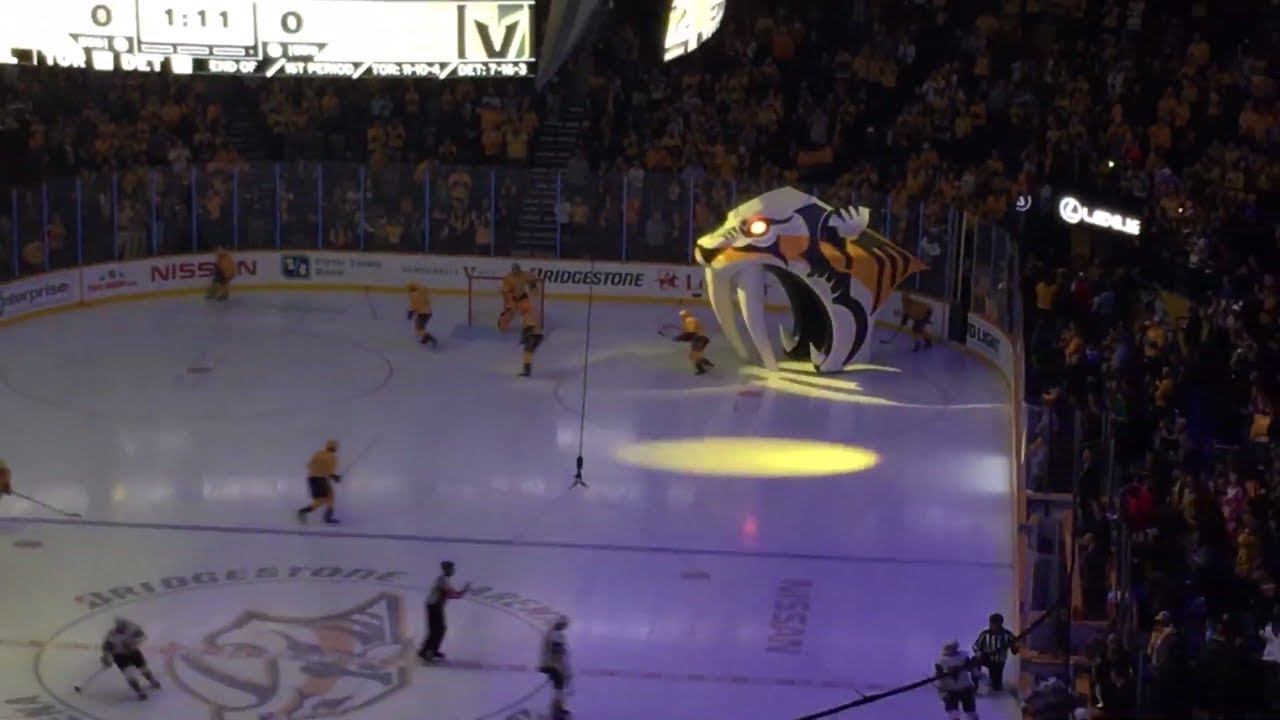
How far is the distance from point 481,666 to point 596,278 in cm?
Answer: 1537

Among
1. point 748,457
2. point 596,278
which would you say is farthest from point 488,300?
point 748,457

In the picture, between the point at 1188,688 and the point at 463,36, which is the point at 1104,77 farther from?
the point at 1188,688

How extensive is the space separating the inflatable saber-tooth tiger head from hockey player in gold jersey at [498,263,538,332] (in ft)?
8.77

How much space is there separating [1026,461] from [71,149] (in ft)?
59.2

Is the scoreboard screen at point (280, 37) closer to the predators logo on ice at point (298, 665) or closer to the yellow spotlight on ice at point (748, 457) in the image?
the yellow spotlight on ice at point (748, 457)

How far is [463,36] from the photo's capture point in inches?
1224

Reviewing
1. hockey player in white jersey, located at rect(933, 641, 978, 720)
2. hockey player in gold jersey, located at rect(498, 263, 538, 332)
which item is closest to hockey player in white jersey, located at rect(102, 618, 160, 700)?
hockey player in white jersey, located at rect(933, 641, 978, 720)

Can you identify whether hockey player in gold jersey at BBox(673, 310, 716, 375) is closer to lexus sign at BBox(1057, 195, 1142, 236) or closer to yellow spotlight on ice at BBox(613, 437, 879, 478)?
yellow spotlight on ice at BBox(613, 437, 879, 478)

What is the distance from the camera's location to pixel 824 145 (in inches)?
1259

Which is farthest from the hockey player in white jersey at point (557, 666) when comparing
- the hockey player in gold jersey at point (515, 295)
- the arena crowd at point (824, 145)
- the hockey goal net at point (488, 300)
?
the hockey goal net at point (488, 300)

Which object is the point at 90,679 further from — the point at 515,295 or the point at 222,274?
the point at 222,274

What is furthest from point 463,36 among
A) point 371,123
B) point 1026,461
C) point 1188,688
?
point 1188,688

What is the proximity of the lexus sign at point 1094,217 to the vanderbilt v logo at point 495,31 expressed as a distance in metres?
9.29

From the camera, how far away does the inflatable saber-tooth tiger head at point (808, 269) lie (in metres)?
25.8
